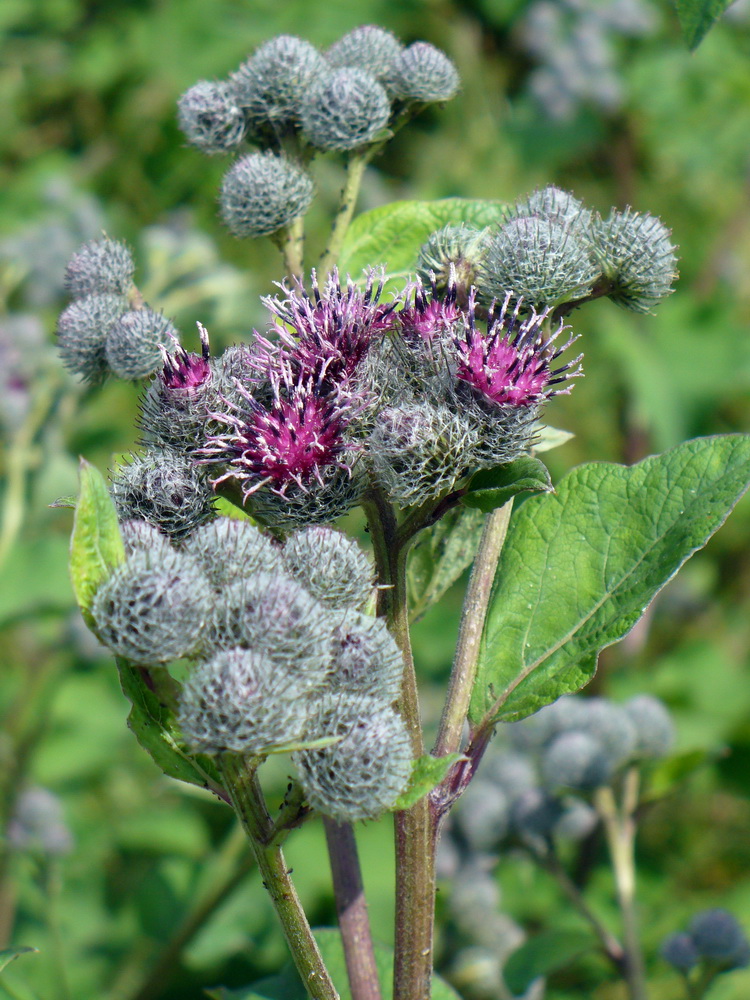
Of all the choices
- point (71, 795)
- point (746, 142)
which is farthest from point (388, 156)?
point (71, 795)

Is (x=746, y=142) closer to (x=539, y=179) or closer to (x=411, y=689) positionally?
(x=539, y=179)

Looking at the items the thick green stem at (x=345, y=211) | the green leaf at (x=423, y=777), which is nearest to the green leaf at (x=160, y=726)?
the green leaf at (x=423, y=777)

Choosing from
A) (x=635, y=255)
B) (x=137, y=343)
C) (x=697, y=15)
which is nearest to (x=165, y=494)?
(x=137, y=343)

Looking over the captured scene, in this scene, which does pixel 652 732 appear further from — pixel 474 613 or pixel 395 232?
pixel 395 232

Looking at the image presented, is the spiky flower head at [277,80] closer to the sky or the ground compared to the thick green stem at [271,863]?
closer to the sky

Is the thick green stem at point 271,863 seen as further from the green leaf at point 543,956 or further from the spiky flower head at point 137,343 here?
the green leaf at point 543,956

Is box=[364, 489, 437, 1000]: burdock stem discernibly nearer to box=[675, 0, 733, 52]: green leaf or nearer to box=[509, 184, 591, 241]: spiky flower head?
box=[509, 184, 591, 241]: spiky flower head

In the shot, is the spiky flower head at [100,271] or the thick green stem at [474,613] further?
the spiky flower head at [100,271]
